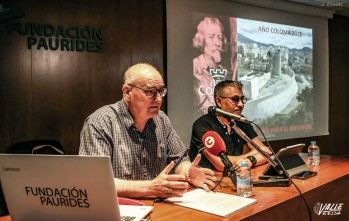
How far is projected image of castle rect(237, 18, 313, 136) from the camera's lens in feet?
15.3

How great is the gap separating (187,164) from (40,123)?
1794 millimetres

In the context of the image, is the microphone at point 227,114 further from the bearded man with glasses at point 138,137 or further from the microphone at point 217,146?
the bearded man with glasses at point 138,137

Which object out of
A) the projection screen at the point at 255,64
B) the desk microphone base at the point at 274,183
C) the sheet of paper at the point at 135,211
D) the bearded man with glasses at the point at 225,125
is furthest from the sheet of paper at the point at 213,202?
the projection screen at the point at 255,64

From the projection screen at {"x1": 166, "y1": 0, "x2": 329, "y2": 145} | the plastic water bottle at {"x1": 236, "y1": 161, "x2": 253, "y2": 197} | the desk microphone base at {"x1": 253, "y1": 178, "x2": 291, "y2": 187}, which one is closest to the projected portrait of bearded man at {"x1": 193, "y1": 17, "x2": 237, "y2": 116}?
the projection screen at {"x1": 166, "y1": 0, "x2": 329, "y2": 145}

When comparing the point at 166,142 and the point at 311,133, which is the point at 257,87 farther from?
the point at 166,142

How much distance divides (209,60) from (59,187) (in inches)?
134

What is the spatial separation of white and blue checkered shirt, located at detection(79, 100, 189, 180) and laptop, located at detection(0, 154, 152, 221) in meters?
0.57

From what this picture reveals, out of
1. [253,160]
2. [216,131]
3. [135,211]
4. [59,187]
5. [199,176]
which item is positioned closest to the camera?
[59,187]

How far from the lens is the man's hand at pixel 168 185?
1444 millimetres

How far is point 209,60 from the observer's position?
4285 mm

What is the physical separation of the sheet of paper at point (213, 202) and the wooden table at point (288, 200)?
27 mm

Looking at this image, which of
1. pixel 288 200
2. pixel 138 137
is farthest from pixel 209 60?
pixel 288 200

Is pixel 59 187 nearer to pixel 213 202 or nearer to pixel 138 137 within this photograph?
pixel 213 202

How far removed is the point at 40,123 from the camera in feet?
10.4
